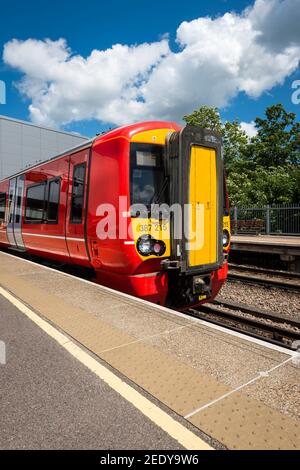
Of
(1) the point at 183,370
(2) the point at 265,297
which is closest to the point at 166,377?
(1) the point at 183,370

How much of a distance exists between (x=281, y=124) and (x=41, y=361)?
→ 4157 centimetres

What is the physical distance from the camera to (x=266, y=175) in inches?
1155

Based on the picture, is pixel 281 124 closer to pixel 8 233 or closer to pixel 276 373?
pixel 8 233

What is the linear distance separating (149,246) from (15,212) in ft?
22.4

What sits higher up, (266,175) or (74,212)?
(266,175)

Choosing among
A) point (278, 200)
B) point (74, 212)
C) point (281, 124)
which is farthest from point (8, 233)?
point (281, 124)

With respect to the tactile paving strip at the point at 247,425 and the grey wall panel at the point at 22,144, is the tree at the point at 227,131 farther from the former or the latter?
the tactile paving strip at the point at 247,425

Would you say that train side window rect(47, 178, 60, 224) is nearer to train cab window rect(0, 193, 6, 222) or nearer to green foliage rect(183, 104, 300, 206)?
train cab window rect(0, 193, 6, 222)

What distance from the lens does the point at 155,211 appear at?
5.39m

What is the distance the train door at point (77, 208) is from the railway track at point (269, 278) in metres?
5.06

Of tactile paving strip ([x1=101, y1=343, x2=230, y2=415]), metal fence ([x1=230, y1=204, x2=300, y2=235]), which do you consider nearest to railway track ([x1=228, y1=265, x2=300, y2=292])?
tactile paving strip ([x1=101, y1=343, x2=230, y2=415])

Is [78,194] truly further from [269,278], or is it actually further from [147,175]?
[269,278]

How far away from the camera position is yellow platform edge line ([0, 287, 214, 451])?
219 centimetres
